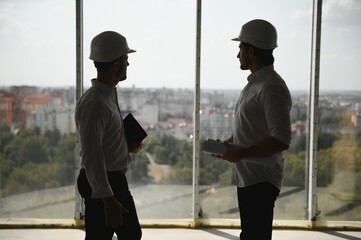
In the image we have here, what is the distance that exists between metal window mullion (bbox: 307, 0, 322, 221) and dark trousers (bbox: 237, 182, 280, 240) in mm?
2607

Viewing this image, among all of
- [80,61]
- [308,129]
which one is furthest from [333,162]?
[80,61]

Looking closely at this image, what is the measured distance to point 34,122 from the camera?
15.5ft

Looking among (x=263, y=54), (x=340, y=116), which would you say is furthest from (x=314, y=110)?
(x=263, y=54)

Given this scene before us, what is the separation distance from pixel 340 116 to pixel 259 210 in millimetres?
2859

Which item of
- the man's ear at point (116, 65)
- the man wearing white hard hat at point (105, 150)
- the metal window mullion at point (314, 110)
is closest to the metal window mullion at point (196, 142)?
the metal window mullion at point (314, 110)

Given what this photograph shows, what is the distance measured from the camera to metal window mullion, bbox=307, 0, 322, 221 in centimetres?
454

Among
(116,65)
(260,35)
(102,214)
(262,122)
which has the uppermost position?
(260,35)

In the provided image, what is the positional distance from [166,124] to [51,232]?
1553 mm

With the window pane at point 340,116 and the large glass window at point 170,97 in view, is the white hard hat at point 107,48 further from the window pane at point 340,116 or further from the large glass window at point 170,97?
the window pane at point 340,116

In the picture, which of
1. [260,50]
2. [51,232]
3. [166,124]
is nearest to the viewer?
[260,50]

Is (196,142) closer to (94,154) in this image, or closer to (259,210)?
(259,210)

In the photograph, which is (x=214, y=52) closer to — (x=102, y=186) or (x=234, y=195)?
(x=234, y=195)

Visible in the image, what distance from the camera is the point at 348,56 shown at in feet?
15.4

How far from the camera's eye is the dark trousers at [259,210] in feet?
6.97
